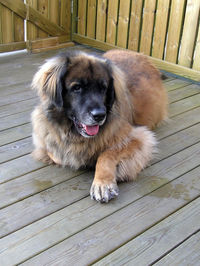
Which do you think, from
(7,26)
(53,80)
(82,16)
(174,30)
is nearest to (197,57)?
(174,30)

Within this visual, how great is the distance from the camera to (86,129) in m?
2.45

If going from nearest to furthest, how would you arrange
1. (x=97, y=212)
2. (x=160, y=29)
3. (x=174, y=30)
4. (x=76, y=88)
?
1. (x=97, y=212)
2. (x=76, y=88)
3. (x=174, y=30)
4. (x=160, y=29)

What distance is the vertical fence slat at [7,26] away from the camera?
486 cm

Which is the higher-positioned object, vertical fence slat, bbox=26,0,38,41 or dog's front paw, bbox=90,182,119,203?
vertical fence slat, bbox=26,0,38,41

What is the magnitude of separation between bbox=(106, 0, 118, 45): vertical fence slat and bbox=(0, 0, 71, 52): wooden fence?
81 centimetres

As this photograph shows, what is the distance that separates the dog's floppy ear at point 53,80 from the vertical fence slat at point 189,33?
7.64 feet

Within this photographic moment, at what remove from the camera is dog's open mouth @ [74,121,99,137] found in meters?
2.45

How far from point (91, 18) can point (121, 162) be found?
3.35 m

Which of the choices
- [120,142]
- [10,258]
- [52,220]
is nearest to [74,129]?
[120,142]

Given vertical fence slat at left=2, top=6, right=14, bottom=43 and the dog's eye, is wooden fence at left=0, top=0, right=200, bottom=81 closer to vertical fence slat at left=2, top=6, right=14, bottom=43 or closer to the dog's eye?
vertical fence slat at left=2, top=6, right=14, bottom=43

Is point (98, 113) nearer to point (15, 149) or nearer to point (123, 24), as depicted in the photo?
point (15, 149)

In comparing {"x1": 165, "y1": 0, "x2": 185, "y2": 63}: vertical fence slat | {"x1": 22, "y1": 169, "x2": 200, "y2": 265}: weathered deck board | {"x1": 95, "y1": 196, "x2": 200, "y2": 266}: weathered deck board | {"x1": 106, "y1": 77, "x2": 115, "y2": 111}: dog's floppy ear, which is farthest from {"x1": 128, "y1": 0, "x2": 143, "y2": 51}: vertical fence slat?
{"x1": 95, "y1": 196, "x2": 200, "y2": 266}: weathered deck board

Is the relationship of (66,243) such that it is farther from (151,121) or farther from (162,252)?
(151,121)

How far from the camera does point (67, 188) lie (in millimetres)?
2490
